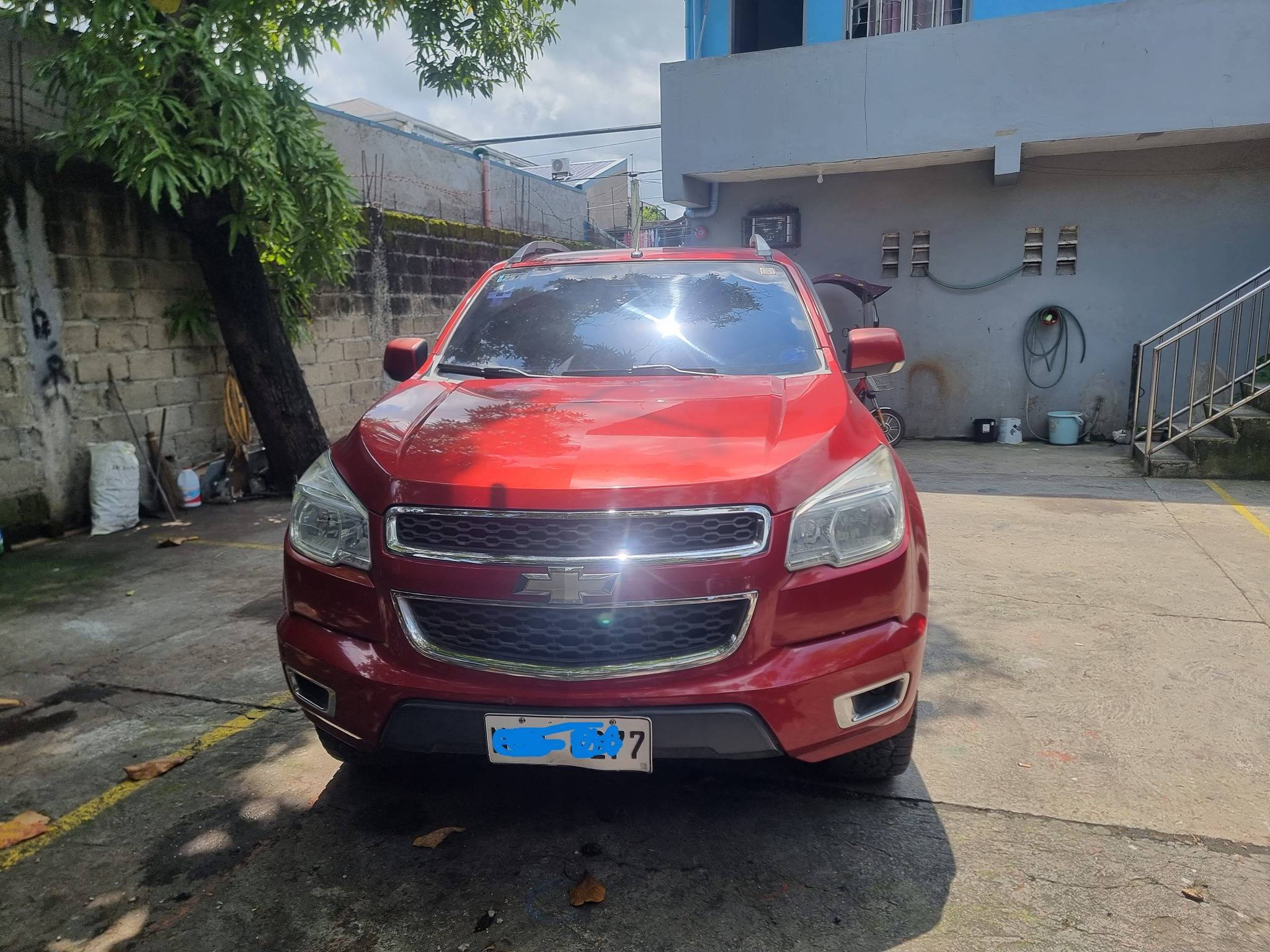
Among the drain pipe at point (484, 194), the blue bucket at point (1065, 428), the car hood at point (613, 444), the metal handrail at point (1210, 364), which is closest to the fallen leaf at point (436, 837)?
the car hood at point (613, 444)

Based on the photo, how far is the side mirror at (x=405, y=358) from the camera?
12.4 feet

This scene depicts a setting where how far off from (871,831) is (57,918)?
217cm

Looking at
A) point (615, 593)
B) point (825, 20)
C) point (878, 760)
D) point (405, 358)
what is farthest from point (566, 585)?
point (825, 20)

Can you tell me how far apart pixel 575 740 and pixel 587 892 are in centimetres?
43

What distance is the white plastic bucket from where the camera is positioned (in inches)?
400

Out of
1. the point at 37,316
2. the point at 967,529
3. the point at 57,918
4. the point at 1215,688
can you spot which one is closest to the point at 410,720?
the point at 57,918

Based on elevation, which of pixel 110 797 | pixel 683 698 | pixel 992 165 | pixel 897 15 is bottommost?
pixel 110 797

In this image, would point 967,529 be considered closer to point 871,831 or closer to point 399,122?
point 871,831

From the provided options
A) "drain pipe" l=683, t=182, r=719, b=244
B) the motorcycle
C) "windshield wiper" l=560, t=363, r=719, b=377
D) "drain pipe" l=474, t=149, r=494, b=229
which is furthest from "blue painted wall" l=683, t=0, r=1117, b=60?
"windshield wiper" l=560, t=363, r=719, b=377

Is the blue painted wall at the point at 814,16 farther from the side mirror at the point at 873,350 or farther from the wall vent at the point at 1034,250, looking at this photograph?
the side mirror at the point at 873,350

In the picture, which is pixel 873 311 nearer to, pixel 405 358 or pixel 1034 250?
pixel 1034 250

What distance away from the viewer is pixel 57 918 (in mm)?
2299

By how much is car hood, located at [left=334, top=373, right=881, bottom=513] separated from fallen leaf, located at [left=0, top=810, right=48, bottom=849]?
4.71ft

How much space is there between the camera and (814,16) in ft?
33.8
